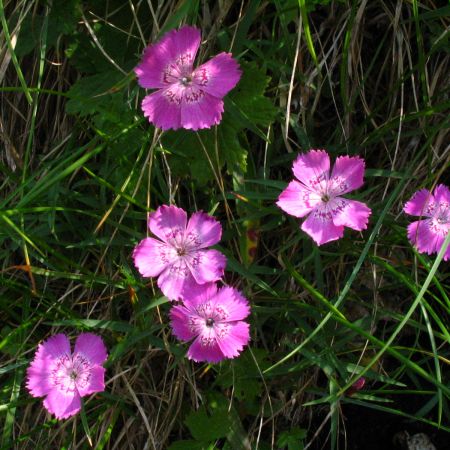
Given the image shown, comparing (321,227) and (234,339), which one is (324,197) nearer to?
(321,227)

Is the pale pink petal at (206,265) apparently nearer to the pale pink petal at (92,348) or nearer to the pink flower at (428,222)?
the pale pink petal at (92,348)

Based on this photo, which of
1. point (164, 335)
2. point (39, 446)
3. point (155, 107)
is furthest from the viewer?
point (39, 446)

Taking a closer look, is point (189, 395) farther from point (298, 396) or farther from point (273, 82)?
point (273, 82)

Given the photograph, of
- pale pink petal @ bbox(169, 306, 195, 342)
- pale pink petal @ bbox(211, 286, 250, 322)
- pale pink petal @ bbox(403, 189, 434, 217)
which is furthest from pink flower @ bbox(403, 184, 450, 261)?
pale pink petal @ bbox(169, 306, 195, 342)

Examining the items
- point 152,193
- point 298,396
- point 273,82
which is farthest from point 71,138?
point 298,396

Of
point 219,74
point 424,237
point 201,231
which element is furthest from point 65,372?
point 424,237

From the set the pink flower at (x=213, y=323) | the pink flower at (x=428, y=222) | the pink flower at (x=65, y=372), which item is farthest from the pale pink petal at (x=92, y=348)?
the pink flower at (x=428, y=222)
